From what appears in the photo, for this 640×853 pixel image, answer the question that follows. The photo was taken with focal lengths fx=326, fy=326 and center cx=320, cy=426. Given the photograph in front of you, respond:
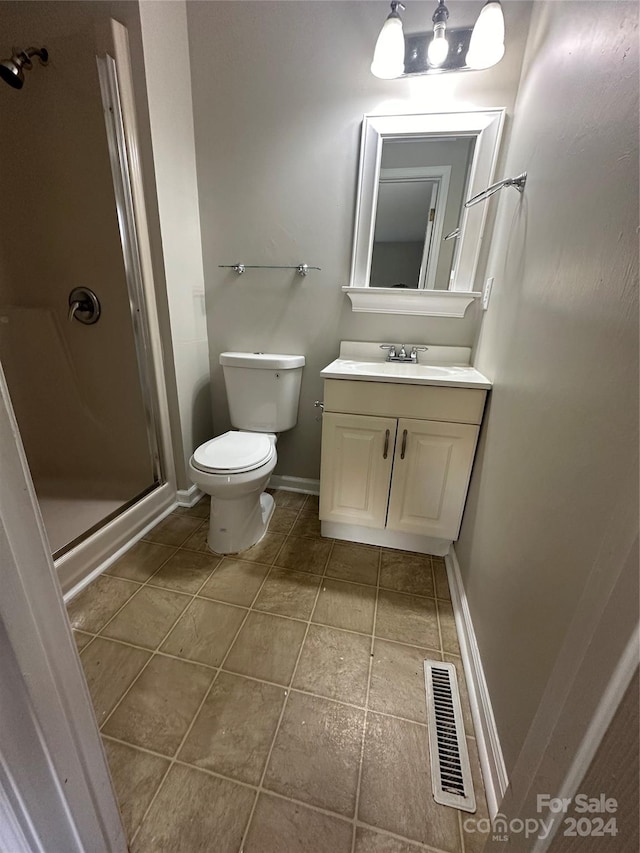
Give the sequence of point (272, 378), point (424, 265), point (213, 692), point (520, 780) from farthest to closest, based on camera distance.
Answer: point (272, 378)
point (424, 265)
point (213, 692)
point (520, 780)

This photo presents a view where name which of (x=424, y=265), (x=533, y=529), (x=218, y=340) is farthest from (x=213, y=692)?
(x=424, y=265)

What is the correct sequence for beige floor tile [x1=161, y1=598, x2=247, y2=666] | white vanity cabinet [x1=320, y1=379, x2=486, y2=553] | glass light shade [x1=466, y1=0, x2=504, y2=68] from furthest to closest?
white vanity cabinet [x1=320, y1=379, x2=486, y2=553] → glass light shade [x1=466, y1=0, x2=504, y2=68] → beige floor tile [x1=161, y1=598, x2=247, y2=666]

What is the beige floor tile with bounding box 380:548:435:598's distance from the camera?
1.31m

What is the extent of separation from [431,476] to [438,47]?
163 centimetres

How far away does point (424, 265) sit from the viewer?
4.93 ft

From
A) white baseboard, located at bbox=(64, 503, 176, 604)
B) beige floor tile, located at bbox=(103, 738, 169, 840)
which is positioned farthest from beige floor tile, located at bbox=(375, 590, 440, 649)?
white baseboard, located at bbox=(64, 503, 176, 604)

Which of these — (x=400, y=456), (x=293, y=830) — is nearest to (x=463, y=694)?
(x=293, y=830)

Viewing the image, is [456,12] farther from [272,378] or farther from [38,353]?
[38,353]

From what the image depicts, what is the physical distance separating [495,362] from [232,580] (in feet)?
4.28

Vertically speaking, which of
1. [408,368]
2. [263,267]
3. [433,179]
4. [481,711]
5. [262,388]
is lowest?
[481,711]

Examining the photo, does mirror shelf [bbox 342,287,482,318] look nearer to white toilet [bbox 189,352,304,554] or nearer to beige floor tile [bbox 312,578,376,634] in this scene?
white toilet [bbox 189,352,304,554]

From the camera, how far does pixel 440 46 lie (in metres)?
1.23

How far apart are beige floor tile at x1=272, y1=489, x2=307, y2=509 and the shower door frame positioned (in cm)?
58

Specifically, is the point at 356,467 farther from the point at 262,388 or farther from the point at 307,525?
the point at 262,388
